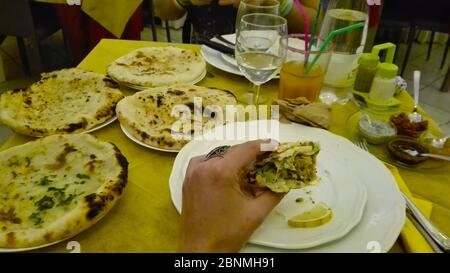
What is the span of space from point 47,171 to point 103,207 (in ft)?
0.79

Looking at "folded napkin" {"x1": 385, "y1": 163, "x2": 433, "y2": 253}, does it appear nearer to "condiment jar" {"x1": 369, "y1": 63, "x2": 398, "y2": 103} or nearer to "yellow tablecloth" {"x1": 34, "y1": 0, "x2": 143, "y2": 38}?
"condiment jar" {"x1": 369, "y1": 63, "x2": 398, "y2": 103}

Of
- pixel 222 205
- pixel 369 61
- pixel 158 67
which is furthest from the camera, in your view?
pixel 158 67

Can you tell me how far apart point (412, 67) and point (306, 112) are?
3.22 m

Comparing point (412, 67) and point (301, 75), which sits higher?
point (301, 75)

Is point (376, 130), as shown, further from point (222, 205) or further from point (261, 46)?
point (222, 205)

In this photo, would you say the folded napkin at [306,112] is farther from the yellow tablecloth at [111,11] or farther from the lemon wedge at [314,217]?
the yellow tablecloth at [111,11]

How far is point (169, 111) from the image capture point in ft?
3.88

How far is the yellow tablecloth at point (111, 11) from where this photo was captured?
238 centimetres

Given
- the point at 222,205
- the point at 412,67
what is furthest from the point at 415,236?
the point at 412,67

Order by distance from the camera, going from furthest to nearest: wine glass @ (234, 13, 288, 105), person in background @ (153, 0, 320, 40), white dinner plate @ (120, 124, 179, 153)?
person in background @ (153, 0, 320, 40) → wine glass @ (234, 13, 288, 105) → white dinner plate @ (120, 124, 179, 153)

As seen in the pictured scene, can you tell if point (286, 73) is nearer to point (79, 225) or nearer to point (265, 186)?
point (265, 186)

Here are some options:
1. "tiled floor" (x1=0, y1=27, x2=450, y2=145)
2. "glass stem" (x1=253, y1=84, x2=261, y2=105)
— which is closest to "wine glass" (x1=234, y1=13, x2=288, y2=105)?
"glass stem" (x1=253, y1=84, x2=261, y2=105)

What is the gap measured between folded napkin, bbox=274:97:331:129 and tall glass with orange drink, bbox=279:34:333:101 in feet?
0.24

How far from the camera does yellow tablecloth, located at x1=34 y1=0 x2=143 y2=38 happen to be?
93.5 inches
